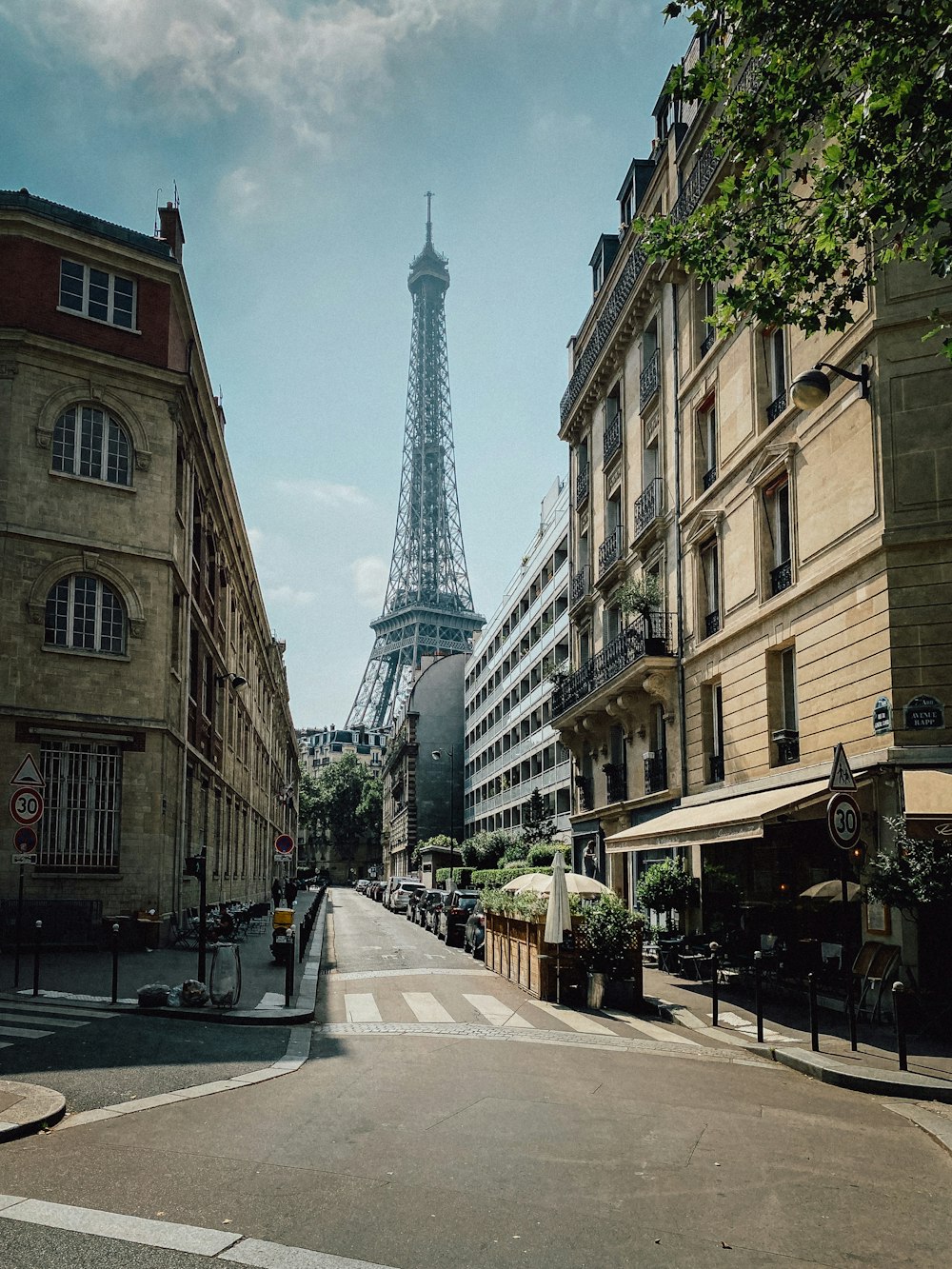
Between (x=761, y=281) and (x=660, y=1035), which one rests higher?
(x=761, y=281)

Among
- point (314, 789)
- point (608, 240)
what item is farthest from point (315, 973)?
point (314, 789)

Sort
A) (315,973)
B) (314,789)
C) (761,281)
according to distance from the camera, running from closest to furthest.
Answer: (761,281) < (315,973) < (314,789)

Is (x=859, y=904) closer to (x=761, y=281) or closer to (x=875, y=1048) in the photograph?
(x=875, y=1048)

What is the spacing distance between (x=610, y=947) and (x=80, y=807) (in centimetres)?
1231

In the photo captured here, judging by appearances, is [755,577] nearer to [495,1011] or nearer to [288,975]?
[495,1011]

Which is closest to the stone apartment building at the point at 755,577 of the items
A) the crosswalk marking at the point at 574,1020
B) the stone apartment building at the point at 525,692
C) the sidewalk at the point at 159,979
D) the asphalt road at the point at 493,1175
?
the crosswalk marking at the point at 574,1020

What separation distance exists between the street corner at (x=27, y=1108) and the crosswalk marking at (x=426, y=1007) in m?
6.68

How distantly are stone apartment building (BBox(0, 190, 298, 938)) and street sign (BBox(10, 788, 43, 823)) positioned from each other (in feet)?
20.6

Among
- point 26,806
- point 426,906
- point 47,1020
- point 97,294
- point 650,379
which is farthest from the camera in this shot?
point 426,906

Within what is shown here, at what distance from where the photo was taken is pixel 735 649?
2200 cm

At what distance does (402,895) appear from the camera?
1940 inches

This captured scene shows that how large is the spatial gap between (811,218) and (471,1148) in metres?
10.4

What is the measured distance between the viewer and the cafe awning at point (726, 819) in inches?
618

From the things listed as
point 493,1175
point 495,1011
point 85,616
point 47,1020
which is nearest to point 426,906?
point 85,616
